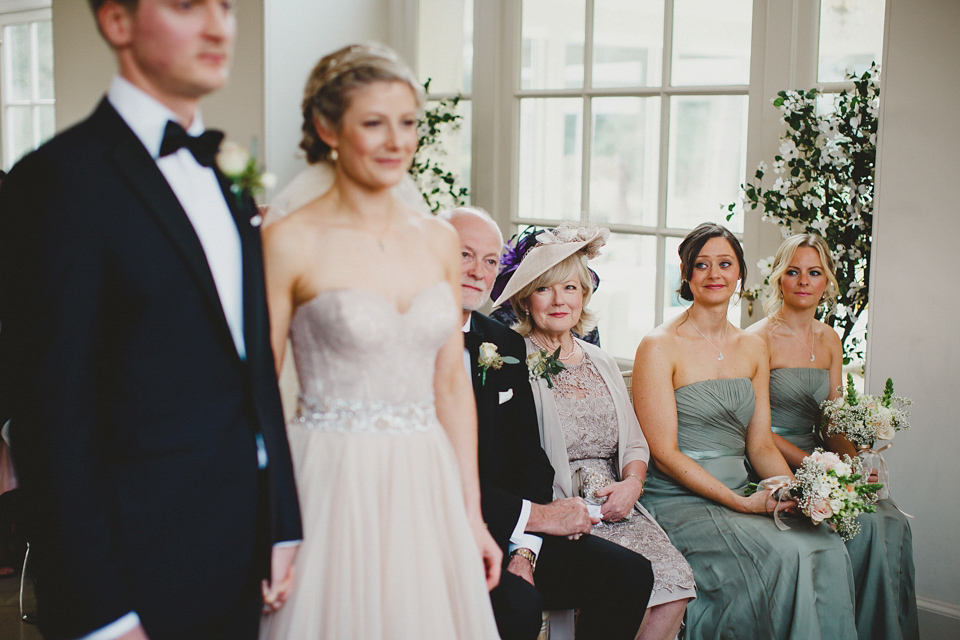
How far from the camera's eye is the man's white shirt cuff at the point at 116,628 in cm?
104

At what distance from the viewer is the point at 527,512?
234 cm

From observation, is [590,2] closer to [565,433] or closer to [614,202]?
[614,202]

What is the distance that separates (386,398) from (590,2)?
120 inches

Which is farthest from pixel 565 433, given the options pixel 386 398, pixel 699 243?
pixel 386 398

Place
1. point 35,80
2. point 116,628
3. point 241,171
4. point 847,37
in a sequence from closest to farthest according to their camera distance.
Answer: point 116,628, point 241,171, point 847,37, point 35,80

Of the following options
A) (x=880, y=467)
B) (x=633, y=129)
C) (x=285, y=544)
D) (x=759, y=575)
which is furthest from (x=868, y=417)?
(x=285, y=544)

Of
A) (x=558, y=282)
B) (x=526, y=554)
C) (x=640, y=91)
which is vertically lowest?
(x=526, y=554)

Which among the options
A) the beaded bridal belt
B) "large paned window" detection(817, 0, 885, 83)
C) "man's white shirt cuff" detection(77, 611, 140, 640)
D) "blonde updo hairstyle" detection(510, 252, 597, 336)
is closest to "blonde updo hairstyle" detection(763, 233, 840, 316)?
"large paned window" detection(817, 0, 885, 83)

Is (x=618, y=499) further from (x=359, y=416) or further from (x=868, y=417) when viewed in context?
(x=359, y=416)

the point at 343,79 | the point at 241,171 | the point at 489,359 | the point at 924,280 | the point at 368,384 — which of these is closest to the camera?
the point at 241,171

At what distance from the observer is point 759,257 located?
3.55 metres

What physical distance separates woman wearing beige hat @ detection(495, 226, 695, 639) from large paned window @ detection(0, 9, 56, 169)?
191 cm

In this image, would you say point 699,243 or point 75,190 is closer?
point 75,190

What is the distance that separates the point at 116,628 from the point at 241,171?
0.62 meters
